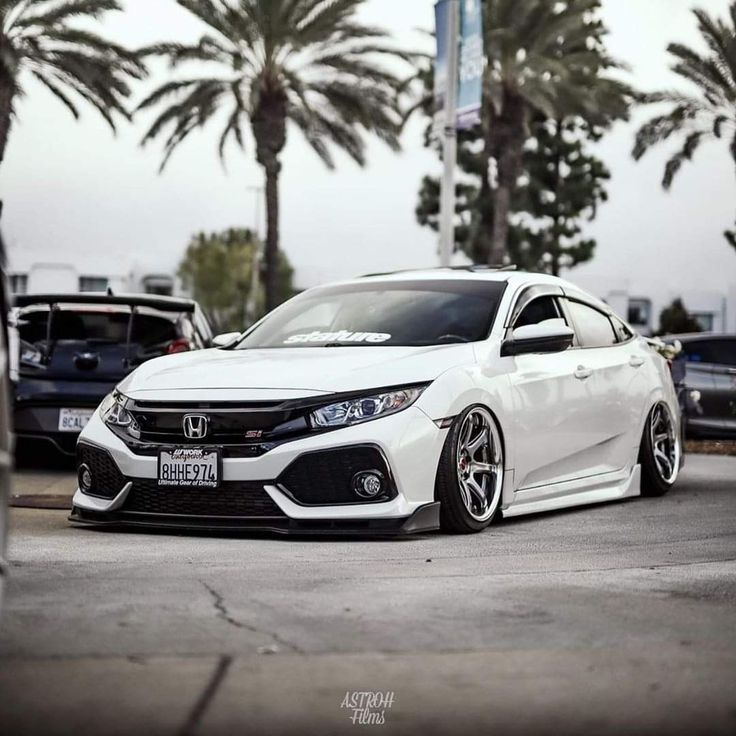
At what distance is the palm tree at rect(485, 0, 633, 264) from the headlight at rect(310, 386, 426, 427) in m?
28.0

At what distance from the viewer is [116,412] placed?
26.0ft

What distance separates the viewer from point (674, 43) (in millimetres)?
35344

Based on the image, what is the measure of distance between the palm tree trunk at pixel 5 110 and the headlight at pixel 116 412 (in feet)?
73.5

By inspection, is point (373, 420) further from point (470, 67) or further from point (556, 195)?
point (556, 195)

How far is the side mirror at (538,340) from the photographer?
834cm

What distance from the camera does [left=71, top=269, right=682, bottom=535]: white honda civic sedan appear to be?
7266mm

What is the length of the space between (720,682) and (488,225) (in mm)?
48477

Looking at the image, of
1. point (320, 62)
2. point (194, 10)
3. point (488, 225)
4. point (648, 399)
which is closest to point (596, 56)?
point (320, 62)

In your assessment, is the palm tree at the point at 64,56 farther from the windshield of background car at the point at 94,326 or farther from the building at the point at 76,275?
the building at the point at 76,275

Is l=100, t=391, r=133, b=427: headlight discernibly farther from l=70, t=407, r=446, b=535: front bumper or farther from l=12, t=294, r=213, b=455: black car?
l=12, t=294, r=213, b=455: black car

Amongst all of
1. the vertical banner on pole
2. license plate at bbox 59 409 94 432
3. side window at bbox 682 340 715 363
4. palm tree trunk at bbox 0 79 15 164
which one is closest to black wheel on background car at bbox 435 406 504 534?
license plate at bbox 59 409 94 432

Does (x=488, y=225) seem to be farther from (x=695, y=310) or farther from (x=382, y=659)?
(x=382, y=659)

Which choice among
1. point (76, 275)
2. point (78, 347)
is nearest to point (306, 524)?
point (78, 347)

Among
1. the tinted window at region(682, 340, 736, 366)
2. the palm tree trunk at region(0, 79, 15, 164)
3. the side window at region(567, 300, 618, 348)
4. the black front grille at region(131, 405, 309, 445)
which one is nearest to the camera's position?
the black front grille at region(131, 405, 309, 445)
